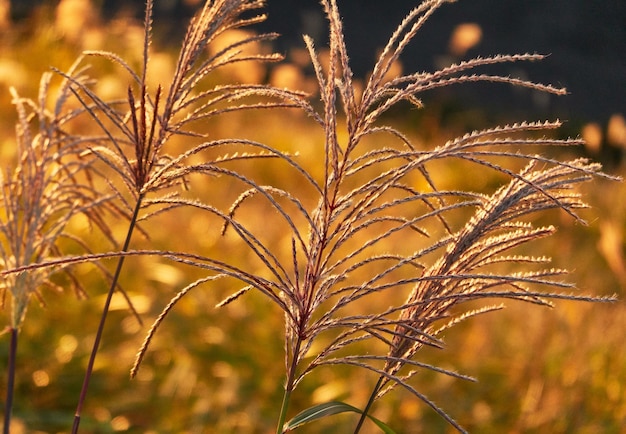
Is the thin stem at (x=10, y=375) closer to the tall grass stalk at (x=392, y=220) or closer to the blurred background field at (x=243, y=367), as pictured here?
the tall grass stalk at (x=392, y=220)

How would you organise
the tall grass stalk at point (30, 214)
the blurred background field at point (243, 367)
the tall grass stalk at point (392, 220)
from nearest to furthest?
the tall grass stalk at point (392, 220)
the tall grass stalk at point (30, 214)
the blurred background field at point (243, 367)

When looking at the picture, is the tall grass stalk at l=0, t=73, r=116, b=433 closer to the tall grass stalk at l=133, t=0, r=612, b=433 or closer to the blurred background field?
the tall grass stalk at l=133, t=0, r=612, b=433

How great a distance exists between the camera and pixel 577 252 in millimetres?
6094

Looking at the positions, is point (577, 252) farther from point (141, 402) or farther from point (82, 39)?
point (82, 39)

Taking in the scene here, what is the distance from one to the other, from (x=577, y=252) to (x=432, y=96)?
5592 millimetres

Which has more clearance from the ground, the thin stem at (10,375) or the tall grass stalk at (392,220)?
the tall grass stalk at (392,220)

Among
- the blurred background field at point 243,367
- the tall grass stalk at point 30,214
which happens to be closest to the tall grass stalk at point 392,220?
the tall grass stalk at point 30,214

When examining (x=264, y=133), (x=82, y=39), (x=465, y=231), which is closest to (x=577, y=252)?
(x=264, y=133)

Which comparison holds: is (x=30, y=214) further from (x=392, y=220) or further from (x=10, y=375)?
(x=392, y=220)

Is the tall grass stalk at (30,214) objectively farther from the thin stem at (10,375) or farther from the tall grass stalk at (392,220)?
the tall grass stalk at (392,220)

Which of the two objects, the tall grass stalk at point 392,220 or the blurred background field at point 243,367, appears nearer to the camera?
the tall grass stalk at point 392,220

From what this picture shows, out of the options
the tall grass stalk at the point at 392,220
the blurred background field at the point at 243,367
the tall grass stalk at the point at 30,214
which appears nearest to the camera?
the tall grass stalk at the point at 392,220

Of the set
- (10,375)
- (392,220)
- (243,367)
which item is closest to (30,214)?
(10,375)

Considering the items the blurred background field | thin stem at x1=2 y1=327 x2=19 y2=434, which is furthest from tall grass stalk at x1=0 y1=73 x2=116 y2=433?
the blurred background field
